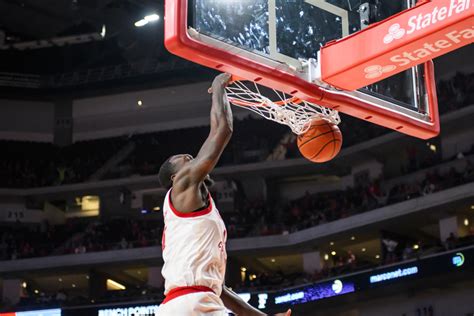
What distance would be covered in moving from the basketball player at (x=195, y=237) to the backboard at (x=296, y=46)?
104 centimetres

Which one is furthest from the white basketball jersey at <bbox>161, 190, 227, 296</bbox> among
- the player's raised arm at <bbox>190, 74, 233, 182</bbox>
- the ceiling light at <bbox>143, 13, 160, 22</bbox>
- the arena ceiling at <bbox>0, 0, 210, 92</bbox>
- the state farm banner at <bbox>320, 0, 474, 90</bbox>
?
the ceiling light at <bbox>143, 13, 160, 22</bbox>

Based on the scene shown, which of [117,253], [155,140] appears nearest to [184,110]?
[155,140]

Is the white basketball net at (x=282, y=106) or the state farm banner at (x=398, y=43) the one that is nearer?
the state farm banner at (x=398, y=43)

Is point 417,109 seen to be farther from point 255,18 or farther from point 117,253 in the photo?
point 117,253

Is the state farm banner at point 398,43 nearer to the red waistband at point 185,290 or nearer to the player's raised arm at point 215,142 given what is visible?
the player's raised arm at point 215,142

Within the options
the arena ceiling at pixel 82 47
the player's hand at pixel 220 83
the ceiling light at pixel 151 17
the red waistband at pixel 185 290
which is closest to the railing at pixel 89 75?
the arena ceiling at pixel 82 47

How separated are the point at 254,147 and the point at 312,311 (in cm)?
703

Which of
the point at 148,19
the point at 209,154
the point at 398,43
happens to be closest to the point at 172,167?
the point at 209,154

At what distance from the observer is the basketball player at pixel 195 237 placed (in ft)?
14.5

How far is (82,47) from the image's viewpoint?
2988 cm

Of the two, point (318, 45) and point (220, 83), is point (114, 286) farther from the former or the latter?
point (220, 83)

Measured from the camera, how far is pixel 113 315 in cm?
2442

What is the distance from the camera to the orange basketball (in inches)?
255

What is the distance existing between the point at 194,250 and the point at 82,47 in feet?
86.4
